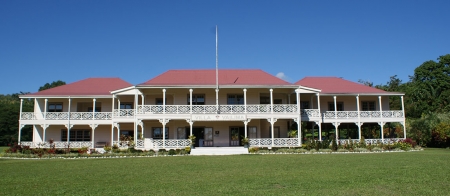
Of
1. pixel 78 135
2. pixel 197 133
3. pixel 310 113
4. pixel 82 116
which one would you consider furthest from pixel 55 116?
pixel 310 113

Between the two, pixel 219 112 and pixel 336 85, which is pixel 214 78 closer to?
pixel 219 112

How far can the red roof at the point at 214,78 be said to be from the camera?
102 feet

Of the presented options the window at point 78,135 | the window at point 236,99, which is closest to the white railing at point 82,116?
the window at point 78,135

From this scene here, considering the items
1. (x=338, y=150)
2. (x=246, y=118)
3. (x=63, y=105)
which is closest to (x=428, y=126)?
(x=338, y=150)

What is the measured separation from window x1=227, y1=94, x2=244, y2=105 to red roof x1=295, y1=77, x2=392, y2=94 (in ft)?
23.2

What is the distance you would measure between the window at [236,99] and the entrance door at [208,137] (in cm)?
293

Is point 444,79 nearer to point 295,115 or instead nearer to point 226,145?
point 295,115

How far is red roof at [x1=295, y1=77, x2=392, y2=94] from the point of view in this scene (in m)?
33.8

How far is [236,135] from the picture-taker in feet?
107

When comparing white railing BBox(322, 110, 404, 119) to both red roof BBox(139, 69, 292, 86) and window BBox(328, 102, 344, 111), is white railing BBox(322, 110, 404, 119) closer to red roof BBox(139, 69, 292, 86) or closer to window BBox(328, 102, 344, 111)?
window BBox(328, 102, 344, 111)

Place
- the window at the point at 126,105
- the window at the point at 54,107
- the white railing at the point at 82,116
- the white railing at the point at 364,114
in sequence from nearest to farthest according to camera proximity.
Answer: the white railing at the point at 364,114 < the white railing at the point at 82,116 < the window at the point at 126,105 < the window at the point at 54,107

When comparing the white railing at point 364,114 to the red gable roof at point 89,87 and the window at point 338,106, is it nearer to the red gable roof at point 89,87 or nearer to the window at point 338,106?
the window at point 338,106

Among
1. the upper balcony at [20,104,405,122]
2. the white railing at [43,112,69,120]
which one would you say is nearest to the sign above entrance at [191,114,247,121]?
the upper balcony at [20,104,405,122]

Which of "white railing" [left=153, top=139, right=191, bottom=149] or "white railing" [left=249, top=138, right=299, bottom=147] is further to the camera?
"white railing" [left=249, top=138, right=299, bottom=147]
